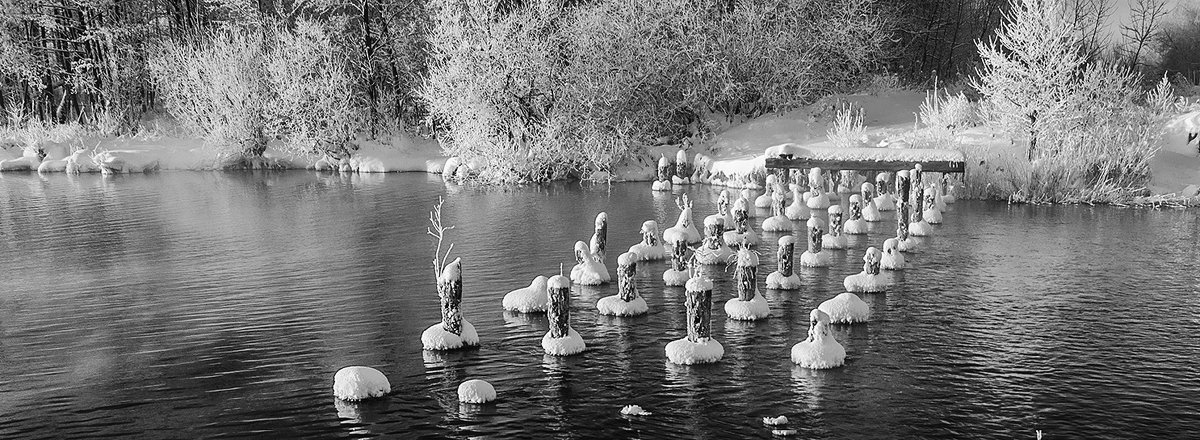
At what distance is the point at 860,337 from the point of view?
15438 millimetres

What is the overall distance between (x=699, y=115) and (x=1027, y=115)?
16.2m

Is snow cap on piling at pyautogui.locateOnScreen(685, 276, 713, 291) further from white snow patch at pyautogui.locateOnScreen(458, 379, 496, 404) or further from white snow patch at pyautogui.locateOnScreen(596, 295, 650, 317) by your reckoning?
white snow patch at pyautogui.locateOnScreen(458, 379, 496, 404)

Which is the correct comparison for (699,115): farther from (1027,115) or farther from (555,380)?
(555,380)

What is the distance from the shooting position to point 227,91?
48.1 m

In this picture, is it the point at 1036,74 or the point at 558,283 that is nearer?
the point at 558,283

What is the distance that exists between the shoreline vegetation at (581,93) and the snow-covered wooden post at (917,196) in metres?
4.61

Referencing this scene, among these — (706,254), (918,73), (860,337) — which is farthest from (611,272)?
(918,73)

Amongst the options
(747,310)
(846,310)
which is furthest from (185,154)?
(846,310)

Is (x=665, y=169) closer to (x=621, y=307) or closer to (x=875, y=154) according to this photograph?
(x=875, y=154)

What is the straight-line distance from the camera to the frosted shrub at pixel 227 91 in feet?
158

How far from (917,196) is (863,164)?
6183 millimetres

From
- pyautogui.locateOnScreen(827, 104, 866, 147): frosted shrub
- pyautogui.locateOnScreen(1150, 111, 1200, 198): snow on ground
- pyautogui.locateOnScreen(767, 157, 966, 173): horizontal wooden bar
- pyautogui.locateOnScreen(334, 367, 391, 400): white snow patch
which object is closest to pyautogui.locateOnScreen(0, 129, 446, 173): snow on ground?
pyautogui.locateOnScreen(767, 157, 966, 173): horizontal wooden bar

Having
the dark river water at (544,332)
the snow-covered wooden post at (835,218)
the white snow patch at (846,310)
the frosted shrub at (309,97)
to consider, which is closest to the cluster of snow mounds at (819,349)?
the dark river water at (544,332)

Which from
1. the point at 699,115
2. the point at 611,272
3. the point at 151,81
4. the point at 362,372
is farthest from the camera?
the point at 151,81
